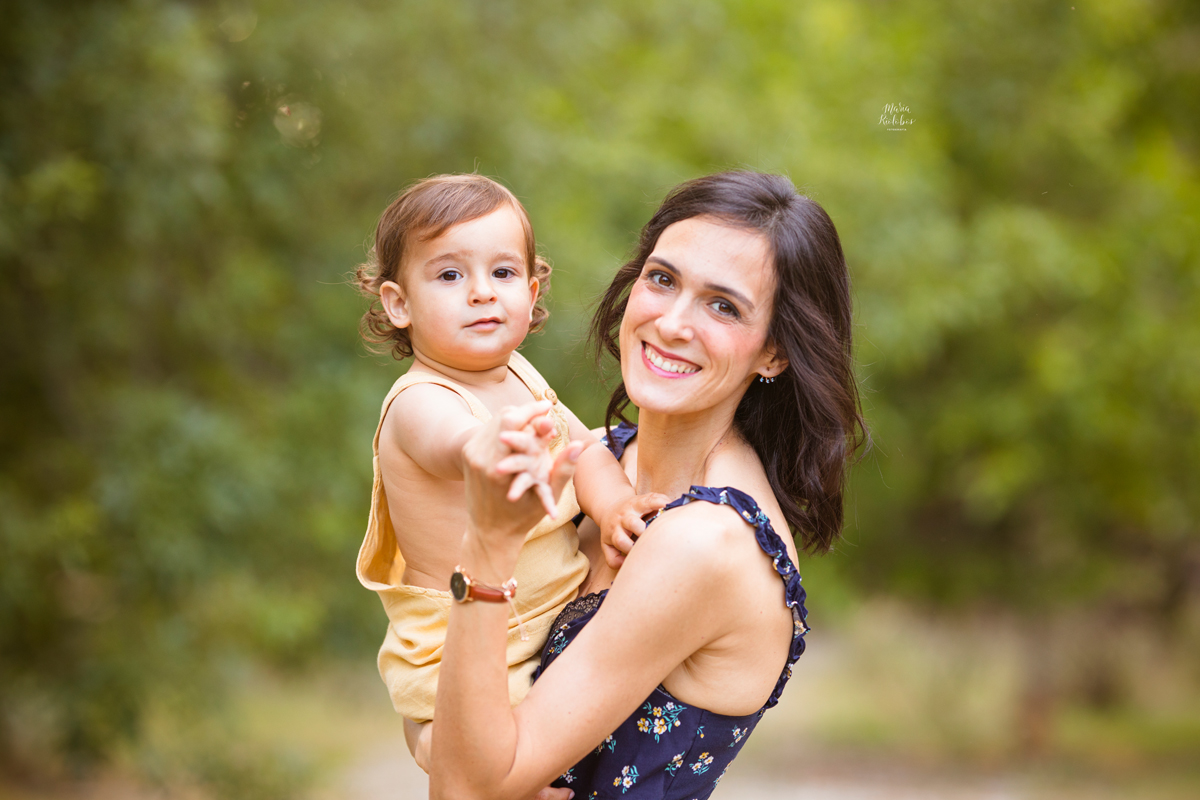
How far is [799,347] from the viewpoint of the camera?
1958 millimetres

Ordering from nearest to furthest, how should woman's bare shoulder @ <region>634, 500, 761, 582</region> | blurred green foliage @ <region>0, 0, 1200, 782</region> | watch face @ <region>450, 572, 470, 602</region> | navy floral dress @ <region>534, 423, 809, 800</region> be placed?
watch face @ <region>450, 572, 470, 602</region> → woman's bare shoulder @ <region>634, 500, 761, 582</region> → navy floral dress @ <region>534, 423, 809, 800</region> → blurred green foliage @ <region>0, 0, 1200, 782</region>

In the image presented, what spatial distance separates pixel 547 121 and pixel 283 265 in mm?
2141

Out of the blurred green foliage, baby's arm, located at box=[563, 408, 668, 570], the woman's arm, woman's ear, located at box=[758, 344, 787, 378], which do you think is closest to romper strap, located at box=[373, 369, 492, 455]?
baby's arm, located at box=[563, 408, 668, 570]

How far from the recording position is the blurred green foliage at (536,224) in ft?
18.1

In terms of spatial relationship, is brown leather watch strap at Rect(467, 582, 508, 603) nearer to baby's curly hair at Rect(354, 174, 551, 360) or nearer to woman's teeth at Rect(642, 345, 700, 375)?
woman's teeth at Rect(642, 345, 700, 375)

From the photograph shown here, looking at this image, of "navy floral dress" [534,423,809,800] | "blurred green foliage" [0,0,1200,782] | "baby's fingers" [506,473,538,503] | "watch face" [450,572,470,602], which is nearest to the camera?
"baby's fingers" [506,473,538,503]

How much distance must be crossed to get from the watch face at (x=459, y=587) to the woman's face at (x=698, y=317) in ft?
1.65

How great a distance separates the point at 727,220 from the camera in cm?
193

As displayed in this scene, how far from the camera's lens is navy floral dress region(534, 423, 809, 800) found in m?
1.88

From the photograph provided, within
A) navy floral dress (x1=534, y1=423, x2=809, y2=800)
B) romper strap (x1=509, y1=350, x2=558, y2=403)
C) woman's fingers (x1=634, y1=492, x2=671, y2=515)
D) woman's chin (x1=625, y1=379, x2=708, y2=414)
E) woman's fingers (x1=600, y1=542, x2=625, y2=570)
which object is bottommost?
navy floral dress (x1=534, y1=423, x2=809, y2=800)

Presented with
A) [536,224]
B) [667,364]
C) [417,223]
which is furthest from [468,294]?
[536,224]

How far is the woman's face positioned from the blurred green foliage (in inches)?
55.7

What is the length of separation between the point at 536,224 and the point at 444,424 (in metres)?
5.09

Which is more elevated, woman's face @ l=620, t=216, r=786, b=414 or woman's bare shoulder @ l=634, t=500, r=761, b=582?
woman's face @ l=620, t=216, r=786, b=414
